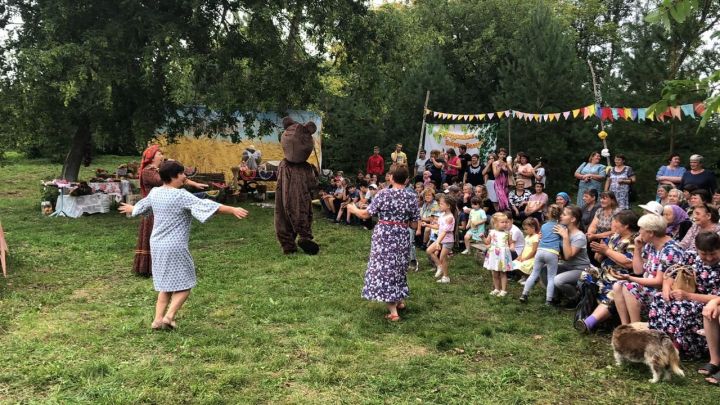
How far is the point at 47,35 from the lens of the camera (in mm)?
11656

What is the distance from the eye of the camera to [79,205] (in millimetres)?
13219

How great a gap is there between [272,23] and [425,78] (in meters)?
7.35

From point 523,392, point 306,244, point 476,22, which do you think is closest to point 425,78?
point 476,22

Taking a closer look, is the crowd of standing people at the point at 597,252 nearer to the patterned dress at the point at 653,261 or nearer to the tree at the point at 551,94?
the patterned dress at the point at 653,261

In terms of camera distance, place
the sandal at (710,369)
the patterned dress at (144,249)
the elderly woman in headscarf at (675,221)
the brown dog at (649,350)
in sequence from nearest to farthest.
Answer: the brown dog at (649,350)
the sandal at (710,369)
the elderly woman in headscarf at (675,221)
the patterned dress at (144,249)

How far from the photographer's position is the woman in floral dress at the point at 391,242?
578cm

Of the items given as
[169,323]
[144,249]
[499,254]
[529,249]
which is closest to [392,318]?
[499,254]

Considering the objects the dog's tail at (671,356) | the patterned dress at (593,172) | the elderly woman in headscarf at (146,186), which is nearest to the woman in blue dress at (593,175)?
the patterned dress at (593,172)

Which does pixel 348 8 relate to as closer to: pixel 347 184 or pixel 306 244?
pixel 347 184

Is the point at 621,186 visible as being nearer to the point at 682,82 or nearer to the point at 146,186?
the point at 682,82

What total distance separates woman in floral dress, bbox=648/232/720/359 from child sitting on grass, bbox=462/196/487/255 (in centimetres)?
367

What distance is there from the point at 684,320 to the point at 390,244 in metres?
2.71

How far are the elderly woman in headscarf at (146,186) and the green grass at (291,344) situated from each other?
0.25 m

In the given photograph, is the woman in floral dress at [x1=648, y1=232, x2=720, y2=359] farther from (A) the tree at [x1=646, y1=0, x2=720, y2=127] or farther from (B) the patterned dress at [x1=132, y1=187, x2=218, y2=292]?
(B) the patterned dress at [x1=132, y1=187, x2=218, y2=292]
